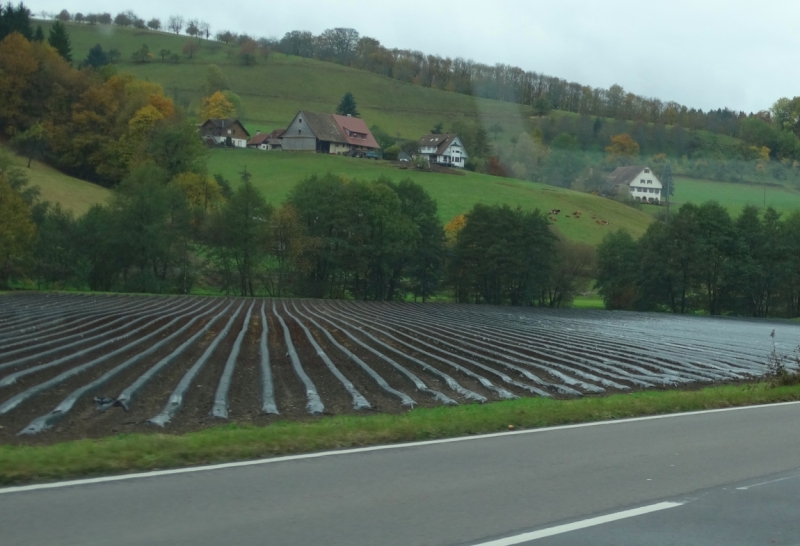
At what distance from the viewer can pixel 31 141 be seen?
82.0m

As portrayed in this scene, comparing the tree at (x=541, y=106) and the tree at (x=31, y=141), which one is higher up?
the tree at (x=541, y=106)

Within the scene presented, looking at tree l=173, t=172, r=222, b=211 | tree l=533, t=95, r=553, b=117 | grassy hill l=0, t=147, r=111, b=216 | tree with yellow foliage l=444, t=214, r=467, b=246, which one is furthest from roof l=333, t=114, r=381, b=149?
grassy hill l=0, t=147, r=111, b=216

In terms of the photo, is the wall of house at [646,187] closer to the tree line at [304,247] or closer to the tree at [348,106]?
the tree line at [304,247]

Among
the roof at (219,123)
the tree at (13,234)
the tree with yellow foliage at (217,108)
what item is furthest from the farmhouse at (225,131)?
the tree at (13,234)

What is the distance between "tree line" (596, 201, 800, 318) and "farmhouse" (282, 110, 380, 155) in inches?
2273

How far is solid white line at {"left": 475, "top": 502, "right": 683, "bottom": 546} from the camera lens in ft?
19.4

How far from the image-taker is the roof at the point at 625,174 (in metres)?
95.5

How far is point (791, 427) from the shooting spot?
38.0 ft

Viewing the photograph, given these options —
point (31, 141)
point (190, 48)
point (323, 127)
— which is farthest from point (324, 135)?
point (190, 48)

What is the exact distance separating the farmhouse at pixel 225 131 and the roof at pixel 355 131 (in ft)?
48.4

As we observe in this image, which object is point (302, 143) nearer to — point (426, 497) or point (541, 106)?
point (541, 106)

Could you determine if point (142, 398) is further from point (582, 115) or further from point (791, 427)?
point (582, 115)

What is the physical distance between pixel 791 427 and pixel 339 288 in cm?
5779

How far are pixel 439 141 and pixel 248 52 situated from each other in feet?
179
